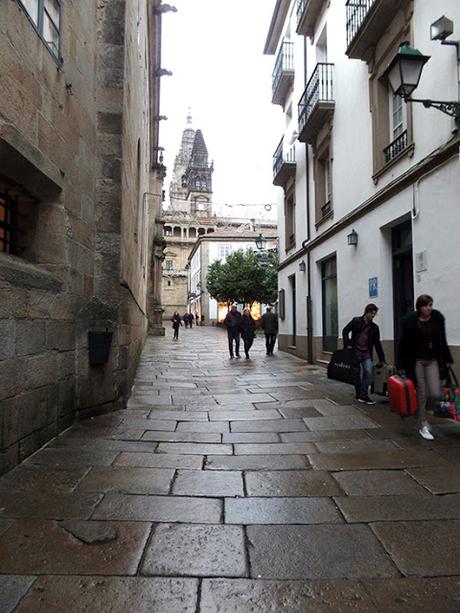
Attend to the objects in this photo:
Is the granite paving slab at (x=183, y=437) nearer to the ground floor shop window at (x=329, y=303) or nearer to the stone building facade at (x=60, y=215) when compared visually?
the stone building facade at (x=60, y=215)

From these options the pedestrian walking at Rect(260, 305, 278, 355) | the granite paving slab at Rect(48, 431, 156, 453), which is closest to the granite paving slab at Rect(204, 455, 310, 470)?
the granite paving slab at Rect(48, 431, 156, 453)

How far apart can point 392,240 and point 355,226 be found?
1.37m

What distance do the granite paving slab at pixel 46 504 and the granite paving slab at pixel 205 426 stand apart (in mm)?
2035

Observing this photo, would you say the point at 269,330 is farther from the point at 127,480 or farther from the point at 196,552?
the point at 196,552

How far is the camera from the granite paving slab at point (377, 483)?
346 cm

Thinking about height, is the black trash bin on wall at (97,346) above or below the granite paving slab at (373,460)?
above

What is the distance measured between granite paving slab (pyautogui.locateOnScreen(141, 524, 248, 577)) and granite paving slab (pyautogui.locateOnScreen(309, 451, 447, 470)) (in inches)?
58.4

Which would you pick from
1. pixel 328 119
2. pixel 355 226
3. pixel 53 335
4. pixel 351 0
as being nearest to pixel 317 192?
pixel 328 119

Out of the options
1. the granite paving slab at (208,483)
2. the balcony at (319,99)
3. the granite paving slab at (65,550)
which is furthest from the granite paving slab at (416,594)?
the balcony at (319,99)

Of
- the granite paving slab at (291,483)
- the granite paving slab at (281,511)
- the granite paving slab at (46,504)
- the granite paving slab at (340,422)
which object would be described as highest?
the granite paving slab at (46,504)

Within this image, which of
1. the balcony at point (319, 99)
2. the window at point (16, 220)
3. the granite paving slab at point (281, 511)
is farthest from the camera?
the balcony at point (319, 99)

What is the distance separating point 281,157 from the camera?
16.3 metres

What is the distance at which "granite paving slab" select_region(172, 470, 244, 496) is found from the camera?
3.48 metres

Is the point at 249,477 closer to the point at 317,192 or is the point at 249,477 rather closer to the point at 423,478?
the point at 423,478
